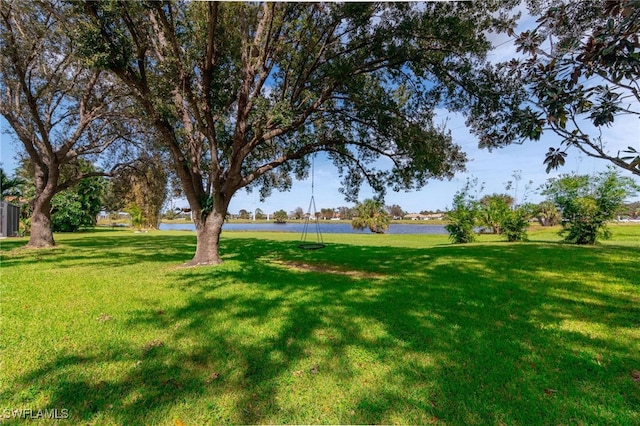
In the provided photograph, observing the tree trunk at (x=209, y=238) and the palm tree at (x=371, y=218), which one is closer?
the tree trunk at (x=209, y=238)

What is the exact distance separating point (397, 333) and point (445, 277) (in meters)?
3.43

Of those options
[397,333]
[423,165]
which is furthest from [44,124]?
[397,333]

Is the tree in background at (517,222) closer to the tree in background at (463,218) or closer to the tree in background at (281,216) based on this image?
the tree in background at (463,218)

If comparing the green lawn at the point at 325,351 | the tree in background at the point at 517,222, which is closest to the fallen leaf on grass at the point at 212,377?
the green lawn at the point at 325,351

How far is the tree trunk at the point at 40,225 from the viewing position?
11125 millimetres

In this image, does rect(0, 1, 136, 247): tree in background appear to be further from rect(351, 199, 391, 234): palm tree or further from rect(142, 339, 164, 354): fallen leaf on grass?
rect(351, 199, 391, 234): palm tree

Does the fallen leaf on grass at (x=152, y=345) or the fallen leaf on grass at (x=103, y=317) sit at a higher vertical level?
the fallen leaf on grass at (x=103, y=317)

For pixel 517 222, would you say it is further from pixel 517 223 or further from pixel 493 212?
pixel 493 212

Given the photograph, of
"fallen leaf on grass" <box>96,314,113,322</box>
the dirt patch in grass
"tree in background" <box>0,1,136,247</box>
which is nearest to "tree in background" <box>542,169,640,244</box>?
the dirt patch in grass

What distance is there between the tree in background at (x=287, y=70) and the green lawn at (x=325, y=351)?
355cm

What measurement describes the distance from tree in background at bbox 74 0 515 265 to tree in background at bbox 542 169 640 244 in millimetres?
5135

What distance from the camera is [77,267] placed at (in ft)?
23.2

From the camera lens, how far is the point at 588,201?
947 cm

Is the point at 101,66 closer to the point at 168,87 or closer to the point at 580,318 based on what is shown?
the point at 168,87
